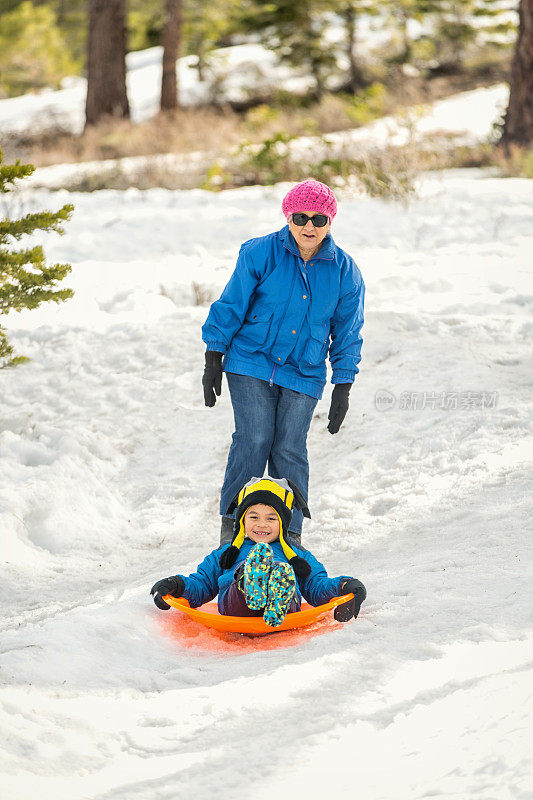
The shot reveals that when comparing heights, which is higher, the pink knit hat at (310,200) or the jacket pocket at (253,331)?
the pink knit hat at (310,200)

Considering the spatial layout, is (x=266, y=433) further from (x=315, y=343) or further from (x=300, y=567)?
(x=300, y=567)

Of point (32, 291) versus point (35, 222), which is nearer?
point (35, 222)

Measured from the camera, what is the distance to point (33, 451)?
5.52 metres

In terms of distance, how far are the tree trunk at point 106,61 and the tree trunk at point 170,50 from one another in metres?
1.20

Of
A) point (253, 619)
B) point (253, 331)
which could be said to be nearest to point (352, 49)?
point (253, 331)

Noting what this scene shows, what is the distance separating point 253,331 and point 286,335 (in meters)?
0.17

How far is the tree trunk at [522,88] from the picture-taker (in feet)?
39.5

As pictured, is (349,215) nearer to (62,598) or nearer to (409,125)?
(409,125)

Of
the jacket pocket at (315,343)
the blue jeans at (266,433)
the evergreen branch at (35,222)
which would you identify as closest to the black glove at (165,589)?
the blue jeans at (266,433)

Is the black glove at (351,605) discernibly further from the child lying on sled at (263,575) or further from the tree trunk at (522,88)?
the tree trunk at (522,88)

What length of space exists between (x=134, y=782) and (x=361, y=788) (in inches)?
25.8

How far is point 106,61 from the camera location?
→ 53.2ft

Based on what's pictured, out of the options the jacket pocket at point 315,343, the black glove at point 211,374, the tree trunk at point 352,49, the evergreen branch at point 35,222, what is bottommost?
the tree trunk at point 352,49

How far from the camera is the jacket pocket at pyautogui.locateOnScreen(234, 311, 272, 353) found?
13.6 feet
